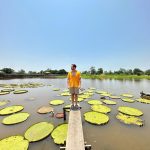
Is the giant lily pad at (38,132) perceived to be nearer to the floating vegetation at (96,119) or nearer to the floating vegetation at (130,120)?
the floating vegetation at (96,119)

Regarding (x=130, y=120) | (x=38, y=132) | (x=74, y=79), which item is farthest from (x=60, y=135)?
(x=130, y=120)

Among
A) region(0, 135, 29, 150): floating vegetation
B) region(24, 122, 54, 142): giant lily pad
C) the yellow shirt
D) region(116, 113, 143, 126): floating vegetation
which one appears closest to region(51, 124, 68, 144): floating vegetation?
region(24, 122, 54, 142): giant lily pad

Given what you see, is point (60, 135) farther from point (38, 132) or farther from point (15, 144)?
point (15, 144)

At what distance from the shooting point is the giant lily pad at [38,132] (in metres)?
4.29

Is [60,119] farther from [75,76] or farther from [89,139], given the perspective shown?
[75,76]

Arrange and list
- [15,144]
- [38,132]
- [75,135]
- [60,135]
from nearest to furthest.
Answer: [75,135] < [15,144] < [60,135] < [38,132]

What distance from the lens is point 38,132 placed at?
469 centimetres

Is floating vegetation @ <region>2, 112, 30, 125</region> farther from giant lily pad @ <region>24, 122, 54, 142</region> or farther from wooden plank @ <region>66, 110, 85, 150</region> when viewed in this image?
wooden plank @ <region>66, 110, 85, 150</region>

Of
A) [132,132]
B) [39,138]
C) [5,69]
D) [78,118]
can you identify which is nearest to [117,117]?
[132,132]

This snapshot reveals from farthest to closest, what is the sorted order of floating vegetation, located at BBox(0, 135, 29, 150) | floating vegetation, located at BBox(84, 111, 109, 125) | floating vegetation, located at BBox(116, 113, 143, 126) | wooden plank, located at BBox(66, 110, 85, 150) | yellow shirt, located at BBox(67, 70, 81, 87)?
floating vegetation, located at BBox(116, 113, 143, 126) → floating vegetation, located at BBox(84, 111, 109, 125) → yellow shirt, located at BBox(67, 70, 81, 87) → floating vegetation, located at BBox(0, 135, 29, 150) → wooden plank, located at BBox(66, 110, 85, 150)

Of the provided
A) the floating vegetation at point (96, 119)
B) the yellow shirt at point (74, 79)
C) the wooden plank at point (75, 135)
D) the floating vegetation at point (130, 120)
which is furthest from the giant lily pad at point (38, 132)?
the floating vegetation at point (130, 120)

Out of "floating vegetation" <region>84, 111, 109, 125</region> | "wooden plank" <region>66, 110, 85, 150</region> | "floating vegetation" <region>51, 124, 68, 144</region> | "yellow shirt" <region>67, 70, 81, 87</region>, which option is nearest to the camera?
"wooden plank" <region>66, 110, 85, 150</region>

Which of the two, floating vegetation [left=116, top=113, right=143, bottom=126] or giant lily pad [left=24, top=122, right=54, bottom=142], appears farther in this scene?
floating vegetation [left=116, top=113, right=143, bottom=126]

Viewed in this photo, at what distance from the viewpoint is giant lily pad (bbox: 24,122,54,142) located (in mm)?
4292
